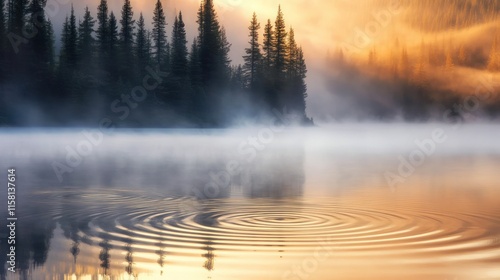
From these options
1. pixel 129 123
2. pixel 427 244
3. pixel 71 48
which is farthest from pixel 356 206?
pixel 71 48

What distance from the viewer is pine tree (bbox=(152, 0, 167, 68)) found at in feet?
444

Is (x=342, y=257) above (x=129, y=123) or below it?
below

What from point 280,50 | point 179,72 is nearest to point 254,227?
point 179,72

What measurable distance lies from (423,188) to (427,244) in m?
12.5

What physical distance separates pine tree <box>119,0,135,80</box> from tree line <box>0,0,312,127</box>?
18cm

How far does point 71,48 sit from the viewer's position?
4916 inches

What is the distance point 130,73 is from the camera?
12775cm

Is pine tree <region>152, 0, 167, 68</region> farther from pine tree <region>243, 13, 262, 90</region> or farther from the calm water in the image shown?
the calm water

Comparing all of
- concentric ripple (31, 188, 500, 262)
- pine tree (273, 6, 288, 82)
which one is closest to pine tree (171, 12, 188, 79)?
pine tree (273, 6, 288, 82)

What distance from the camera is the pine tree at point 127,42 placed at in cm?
12756

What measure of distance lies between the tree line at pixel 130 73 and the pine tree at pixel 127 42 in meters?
0.18

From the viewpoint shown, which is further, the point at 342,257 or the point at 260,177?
the point at 260,177

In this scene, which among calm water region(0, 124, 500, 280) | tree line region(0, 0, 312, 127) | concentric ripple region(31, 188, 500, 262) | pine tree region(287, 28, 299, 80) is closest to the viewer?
calm water region(0, 124, 500, 280)

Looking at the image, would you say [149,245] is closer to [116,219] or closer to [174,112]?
[116,219]
